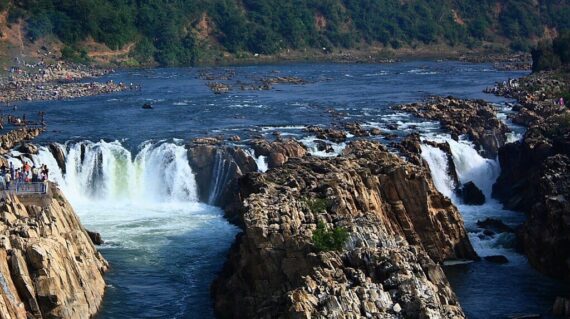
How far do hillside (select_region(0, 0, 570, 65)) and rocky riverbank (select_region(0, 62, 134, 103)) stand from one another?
8.56 m

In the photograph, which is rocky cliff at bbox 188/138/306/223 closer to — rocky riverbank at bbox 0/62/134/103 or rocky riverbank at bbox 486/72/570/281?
rocky riverbank at bbox 486/72/570/281

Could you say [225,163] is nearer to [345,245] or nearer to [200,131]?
[200,131]

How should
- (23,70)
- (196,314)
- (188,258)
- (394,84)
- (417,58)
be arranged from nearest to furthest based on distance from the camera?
(196,314) → (188,258) → (394,84) → (23,70) → (417,58)

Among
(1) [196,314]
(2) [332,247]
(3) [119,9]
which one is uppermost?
(3) [119,9]

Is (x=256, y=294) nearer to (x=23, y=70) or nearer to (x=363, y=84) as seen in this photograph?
(x=363, y=84)

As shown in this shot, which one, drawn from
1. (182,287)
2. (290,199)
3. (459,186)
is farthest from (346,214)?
(459,186)

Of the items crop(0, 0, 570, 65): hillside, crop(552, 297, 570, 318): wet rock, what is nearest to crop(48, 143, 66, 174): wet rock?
crop(552, 297, 570, 318): wet rock

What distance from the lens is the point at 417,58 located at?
176875 mm

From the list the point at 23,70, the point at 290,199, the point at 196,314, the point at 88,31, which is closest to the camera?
the point at 196,314

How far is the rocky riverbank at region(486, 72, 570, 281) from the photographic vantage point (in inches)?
1850

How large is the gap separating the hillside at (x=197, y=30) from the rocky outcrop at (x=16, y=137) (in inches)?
2579

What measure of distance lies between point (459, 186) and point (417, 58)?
115 m

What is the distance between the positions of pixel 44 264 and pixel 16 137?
3476 centimetres

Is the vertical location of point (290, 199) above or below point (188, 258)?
above
